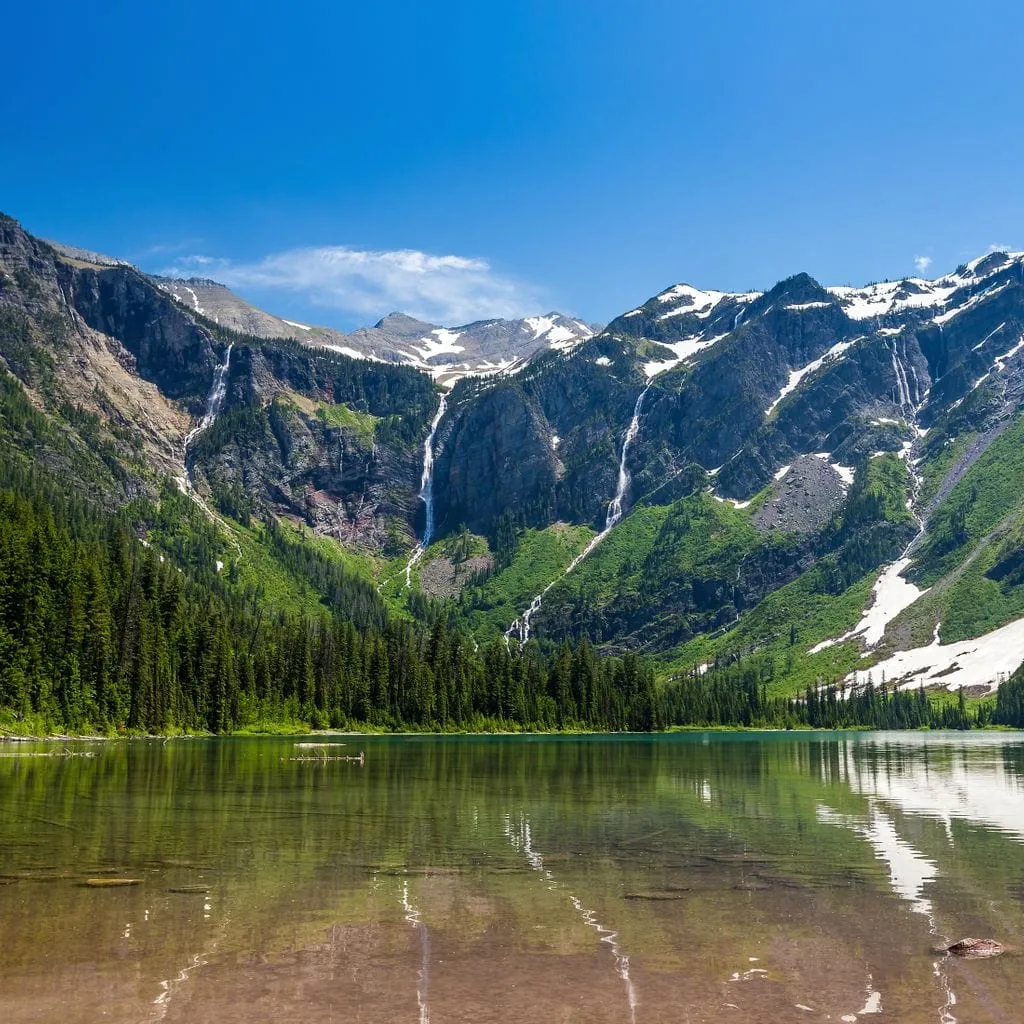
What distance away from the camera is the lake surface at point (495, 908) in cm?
1753

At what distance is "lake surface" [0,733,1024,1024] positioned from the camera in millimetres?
17531

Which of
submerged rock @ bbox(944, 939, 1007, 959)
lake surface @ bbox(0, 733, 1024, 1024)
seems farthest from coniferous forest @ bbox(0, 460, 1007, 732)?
submerged rock @ bbox(944, 939, 1007, 959)

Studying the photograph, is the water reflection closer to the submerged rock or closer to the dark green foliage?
the submerged rock

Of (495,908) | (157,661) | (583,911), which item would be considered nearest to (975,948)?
(583,911)

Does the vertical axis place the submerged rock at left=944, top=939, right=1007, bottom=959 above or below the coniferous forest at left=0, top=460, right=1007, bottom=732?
below

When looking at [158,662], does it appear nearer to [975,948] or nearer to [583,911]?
[583,911]

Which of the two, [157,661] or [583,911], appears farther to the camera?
[157,661]

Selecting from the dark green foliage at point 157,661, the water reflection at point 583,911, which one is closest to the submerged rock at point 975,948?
the water reflection at point 583,911

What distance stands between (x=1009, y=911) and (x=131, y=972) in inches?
848

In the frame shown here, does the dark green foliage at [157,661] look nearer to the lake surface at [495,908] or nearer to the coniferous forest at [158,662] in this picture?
the coniferous forest at [158,662]

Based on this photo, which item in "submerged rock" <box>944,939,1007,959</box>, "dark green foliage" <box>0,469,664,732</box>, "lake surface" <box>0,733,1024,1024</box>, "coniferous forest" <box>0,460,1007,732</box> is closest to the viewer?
"lake surface" <box>0,733,1024,1024</box>

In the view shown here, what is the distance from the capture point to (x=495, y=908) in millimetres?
25125

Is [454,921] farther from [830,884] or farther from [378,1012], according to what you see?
[830,884]

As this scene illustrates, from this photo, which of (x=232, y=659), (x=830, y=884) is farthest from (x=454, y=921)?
(x=232, y=659)
